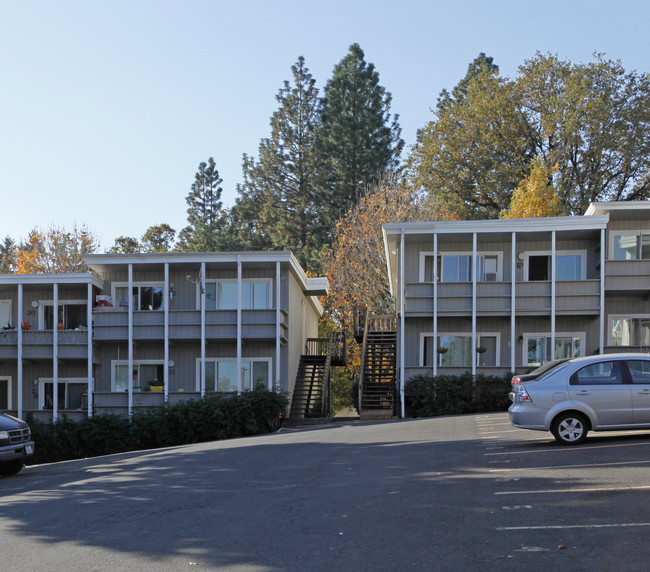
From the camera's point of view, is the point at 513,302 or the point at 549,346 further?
the point at 549,346

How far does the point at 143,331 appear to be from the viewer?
29328 mm

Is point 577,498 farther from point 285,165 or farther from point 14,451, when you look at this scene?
point 285,165

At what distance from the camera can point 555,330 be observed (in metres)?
28.8

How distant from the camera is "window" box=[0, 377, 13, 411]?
30.8 metres

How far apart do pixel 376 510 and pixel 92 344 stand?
21977mm

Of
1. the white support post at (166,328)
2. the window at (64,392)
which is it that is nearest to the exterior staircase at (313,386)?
the white support post at (166,328)

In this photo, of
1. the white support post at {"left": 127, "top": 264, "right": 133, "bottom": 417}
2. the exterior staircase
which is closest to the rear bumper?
the white support post at {"left": 127, "top": 264, "right": 133, "bottom": 417}

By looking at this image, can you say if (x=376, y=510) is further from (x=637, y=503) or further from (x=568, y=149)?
(x=568, y=149)

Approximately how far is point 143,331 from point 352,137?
29253 mm

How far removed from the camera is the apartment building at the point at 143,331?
2881cm

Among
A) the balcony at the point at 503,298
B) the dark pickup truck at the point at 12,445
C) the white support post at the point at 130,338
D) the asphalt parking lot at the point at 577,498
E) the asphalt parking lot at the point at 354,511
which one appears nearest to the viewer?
the asphalt parking lot at the point at 577,498

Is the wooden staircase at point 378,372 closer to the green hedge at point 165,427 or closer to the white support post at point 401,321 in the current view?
the white support post at point 401,321

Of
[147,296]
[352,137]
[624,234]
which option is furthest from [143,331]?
[352,137]

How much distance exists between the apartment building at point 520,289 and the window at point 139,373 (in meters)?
9.34
